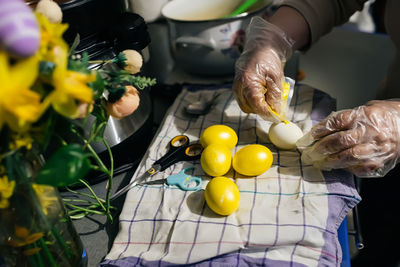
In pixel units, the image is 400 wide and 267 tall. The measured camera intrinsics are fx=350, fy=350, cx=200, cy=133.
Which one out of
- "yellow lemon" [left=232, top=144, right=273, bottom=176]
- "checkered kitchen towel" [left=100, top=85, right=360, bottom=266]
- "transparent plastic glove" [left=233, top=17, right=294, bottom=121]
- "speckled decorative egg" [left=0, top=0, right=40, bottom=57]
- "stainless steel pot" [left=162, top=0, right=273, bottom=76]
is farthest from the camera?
"stainless steel pot" [left=162, top=0, right=273, bottom=76]

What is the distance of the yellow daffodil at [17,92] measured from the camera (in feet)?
0.94

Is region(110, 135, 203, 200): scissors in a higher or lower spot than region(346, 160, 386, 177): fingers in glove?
lower

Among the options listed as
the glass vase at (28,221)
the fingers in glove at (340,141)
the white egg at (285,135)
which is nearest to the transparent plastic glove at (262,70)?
the white egg at (285,135)

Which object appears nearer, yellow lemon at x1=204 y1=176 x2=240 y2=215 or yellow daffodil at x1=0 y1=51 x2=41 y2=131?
yellow daffodil at x1=0 y1=51 x2=41 y2=131

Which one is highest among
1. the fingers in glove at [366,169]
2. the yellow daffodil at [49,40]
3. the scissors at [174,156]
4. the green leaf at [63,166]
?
the yellow daffodil at [49,40]

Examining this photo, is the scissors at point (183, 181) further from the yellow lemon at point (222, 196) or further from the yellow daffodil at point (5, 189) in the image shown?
the yellow daffodil at point (5, 189)

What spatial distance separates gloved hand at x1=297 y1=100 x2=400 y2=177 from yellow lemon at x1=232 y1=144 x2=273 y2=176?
85 mm

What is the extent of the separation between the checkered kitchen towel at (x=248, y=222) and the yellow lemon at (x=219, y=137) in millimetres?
30

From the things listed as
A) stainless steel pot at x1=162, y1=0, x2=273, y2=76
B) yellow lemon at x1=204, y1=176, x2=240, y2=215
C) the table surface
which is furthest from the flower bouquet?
stainless steel pot at x1=162, y1=0, x2=273, y2=76

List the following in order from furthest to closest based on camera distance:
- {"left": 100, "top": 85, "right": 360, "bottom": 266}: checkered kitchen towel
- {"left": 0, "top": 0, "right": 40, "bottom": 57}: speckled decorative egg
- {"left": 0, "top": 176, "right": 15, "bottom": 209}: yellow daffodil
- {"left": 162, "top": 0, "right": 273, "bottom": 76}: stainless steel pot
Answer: {"left": 162, "top": 0, "right": 273, "bottom": 76}: stainless steel pot < {"left": 100, "top": 85, "right": 360, "bottom": 266}: checkered kitchen towel < {"left": 0, "top": 176, "right": 15, "bottom": 209}: yellow daffodil < {"left": 0, "top": 0, "right": 40, "bottom": 57}: speckled decorative egg

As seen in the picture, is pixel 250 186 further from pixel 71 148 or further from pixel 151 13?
pixel 151 13

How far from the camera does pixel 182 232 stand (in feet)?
1.91

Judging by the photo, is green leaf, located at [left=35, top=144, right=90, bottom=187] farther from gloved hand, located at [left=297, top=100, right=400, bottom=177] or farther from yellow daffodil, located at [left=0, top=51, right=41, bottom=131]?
gloved hand, located at [left=297, top=100, right=400, bottom=177]

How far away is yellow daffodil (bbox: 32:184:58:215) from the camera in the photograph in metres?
0.43
